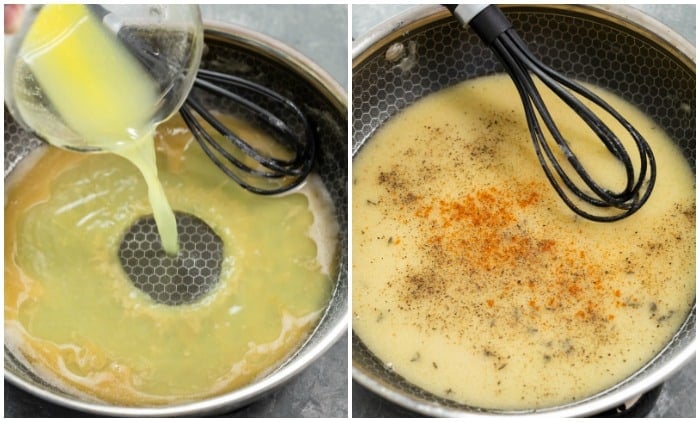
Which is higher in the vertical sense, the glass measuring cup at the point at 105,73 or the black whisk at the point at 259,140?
the glass measuring cup at the point at 105,73

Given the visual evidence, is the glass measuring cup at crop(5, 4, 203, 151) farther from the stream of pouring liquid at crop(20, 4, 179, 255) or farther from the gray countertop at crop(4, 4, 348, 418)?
the gray countertop at crop(4, 4, 348, 418)

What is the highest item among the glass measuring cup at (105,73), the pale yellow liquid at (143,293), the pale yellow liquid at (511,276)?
the glass measuring cup at (105,73)

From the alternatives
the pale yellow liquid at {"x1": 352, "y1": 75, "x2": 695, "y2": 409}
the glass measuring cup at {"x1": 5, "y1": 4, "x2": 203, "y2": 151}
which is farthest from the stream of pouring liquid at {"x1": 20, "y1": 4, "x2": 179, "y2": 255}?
the pale yellow liquid at {"x1": 352, "y1": 75, "x2": 695, "y2": 409}

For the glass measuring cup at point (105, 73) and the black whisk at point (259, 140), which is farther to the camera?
the black whisk at point (259, 140)

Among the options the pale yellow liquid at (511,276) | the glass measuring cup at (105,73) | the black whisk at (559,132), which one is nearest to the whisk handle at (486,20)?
the black whisk at (559,132)

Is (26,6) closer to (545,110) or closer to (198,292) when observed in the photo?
(198,292)

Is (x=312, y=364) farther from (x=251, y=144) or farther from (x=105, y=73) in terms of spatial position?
(x=105, y=73)

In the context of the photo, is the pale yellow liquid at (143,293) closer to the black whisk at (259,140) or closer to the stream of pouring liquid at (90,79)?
the black whisk at (259,140)
